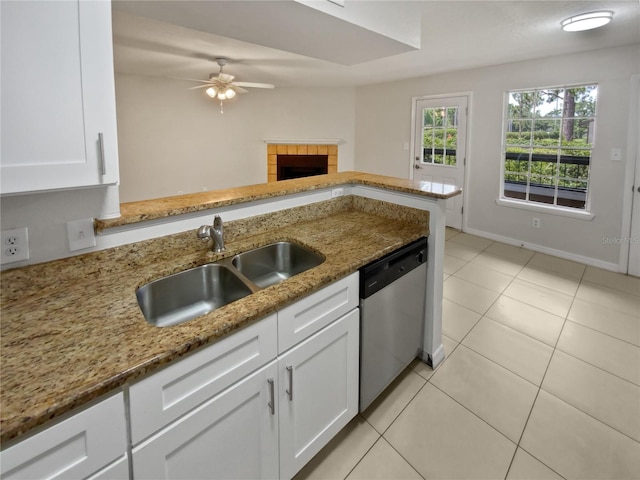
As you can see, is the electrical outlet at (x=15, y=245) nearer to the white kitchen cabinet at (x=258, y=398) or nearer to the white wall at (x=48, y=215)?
the white wall at (x=48, y=215)

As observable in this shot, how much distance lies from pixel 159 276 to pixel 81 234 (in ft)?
1.03

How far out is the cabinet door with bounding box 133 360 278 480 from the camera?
0.96 metres

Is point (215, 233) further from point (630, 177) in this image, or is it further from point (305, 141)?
point (305, 141)

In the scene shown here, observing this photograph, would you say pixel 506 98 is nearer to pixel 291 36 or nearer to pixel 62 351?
pixel 291 36

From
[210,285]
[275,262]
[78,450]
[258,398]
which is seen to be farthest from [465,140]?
[78,450]

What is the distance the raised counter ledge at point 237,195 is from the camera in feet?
4.79

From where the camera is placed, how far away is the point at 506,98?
4316 millimetres

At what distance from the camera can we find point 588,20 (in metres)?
2.57

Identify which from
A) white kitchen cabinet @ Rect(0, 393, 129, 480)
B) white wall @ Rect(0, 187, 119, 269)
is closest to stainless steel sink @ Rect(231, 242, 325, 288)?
white wall @ Rect(0, 187, 119, 269)

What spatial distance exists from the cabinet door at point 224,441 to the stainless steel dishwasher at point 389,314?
1.85 ft

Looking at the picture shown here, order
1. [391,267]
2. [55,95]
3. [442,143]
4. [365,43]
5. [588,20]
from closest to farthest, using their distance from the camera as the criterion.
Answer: [55,95], [391,267], [365,43], [588,20], [442,143]

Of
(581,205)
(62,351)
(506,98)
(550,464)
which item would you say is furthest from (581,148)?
(62,351)

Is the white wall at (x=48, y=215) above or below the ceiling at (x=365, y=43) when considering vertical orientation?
below

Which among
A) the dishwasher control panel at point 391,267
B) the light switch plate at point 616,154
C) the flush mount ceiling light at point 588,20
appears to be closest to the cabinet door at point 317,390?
the dishwasher control panel at point 391,267
